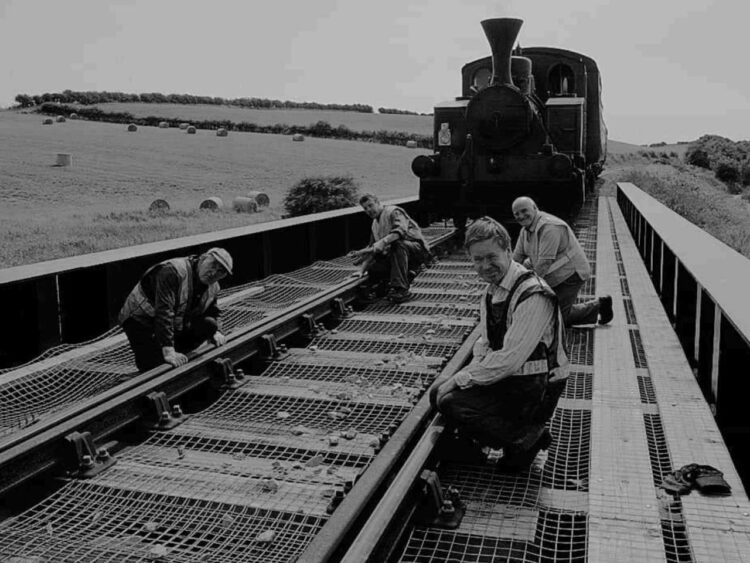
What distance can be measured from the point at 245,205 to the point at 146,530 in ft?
72.7

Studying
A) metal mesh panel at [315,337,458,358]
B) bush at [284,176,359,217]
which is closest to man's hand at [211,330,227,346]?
metal mesh panel at [315,337,458,358]

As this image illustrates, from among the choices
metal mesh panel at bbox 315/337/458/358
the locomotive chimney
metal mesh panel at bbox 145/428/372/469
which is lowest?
metal mesh panel at bbox 145/428/372/469

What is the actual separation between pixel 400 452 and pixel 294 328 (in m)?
3.50

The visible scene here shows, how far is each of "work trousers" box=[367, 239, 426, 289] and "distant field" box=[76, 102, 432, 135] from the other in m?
63.5

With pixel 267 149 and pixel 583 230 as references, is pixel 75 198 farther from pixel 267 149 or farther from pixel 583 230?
pixel 267 149

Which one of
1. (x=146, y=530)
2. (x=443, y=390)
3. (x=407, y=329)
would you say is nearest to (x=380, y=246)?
(x=407, y=329)

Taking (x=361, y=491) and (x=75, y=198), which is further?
(x=75, y=198)

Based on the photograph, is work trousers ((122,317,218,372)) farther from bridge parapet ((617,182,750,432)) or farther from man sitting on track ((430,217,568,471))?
bridge parapet ((617,182,750,432))

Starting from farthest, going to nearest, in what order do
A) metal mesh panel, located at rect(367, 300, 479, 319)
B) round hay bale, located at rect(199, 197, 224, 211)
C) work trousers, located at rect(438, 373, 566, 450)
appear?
round hay bale, located at rect(199, 197, 224, 211), metal mesh panel, located at rect(367, 300, 479, 319), work trousers, located at rect(438, 373, 566, 450)

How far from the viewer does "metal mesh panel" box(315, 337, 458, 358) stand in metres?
7.47

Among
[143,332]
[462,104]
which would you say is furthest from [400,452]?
[462,104]

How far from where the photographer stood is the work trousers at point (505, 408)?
14.7ft

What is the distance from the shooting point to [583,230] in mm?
17953

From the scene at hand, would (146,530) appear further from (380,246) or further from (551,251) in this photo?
(380,246)
